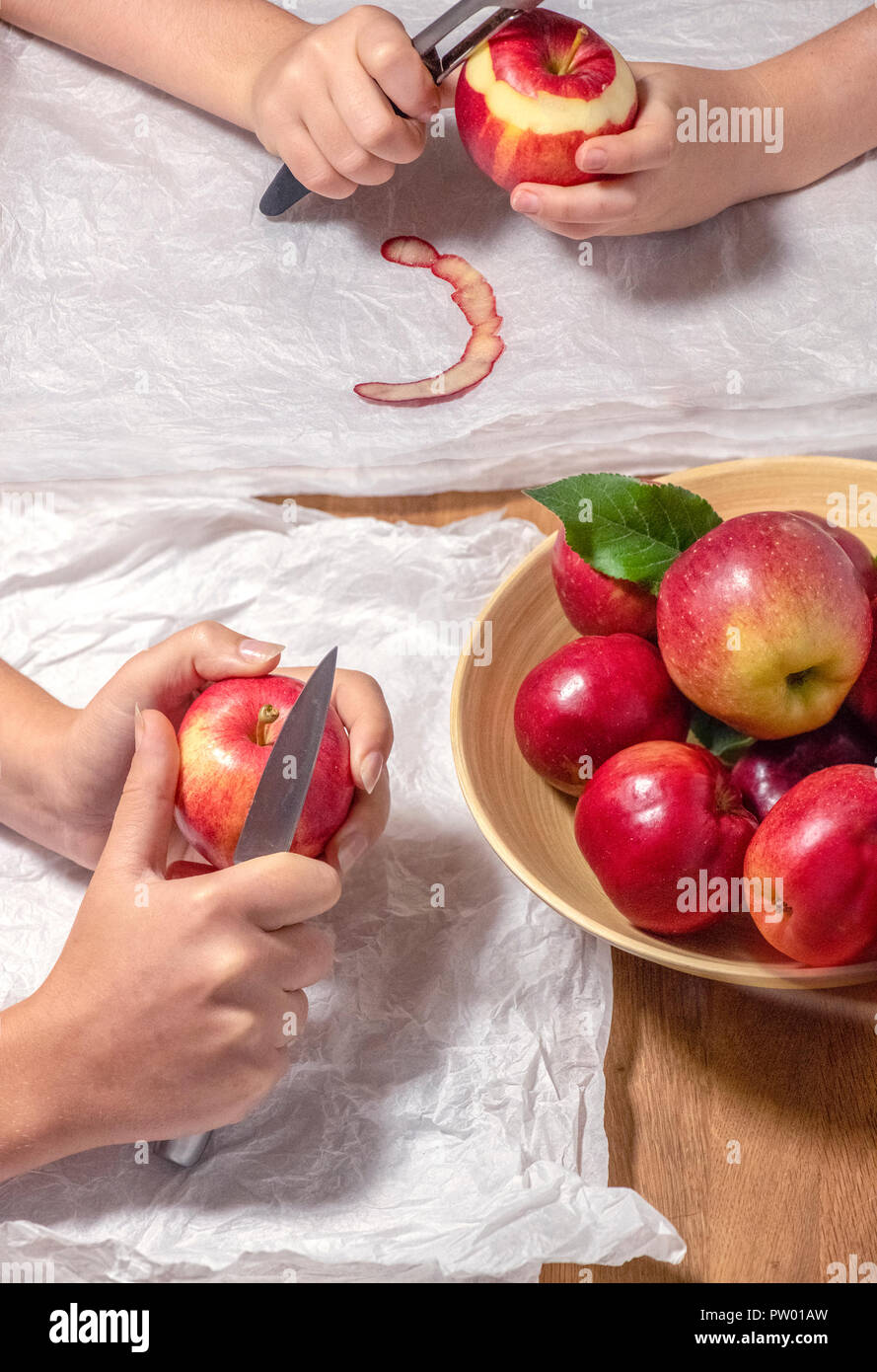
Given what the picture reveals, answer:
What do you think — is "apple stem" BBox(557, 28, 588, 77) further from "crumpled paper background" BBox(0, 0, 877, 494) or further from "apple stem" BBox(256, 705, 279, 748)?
"apple stem" BBox(256, 705, 279, 748)

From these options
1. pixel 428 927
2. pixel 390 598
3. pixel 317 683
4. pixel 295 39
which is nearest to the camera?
pixel 317 683

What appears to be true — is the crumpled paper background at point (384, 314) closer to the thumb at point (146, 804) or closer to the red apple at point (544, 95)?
the red apple at point (544, 95)

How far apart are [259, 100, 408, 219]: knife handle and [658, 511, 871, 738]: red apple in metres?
0.53

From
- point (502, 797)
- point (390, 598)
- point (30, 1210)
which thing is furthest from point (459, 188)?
point (30, 1210)

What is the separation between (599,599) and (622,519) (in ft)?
0.15

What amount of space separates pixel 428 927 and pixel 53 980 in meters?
0.22

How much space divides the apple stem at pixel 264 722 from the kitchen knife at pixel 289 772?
0.02 meters

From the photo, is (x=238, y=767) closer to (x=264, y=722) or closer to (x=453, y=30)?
(x=264, y=722)

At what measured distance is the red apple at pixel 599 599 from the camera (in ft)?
2.09

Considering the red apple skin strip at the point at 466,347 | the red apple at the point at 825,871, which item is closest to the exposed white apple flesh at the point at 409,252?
the red apple skin strip at the point at 466,347

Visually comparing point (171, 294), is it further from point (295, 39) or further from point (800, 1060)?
point (800, 1060)

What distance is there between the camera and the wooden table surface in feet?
1.98

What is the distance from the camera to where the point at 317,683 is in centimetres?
56

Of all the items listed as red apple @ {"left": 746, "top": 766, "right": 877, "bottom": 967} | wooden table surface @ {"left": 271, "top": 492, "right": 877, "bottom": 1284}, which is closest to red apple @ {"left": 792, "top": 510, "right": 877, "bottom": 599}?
red apple @ {"left": 746, "top": 766, "right": 877, "bottom": 967}
